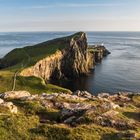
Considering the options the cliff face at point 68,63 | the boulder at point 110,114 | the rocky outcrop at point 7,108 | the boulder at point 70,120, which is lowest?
the cliff face at point 68,63

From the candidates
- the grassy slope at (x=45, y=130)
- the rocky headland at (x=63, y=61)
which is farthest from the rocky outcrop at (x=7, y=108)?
the rocky headland at (x=63, y=61)

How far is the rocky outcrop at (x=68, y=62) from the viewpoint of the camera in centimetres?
11193

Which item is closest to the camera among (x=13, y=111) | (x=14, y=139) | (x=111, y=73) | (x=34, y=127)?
(x=14, y=139)

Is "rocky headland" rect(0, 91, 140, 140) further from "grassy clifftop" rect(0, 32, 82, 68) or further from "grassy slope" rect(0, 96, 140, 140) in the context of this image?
"grassy clifftop" rect(0, 32, 82, 68)

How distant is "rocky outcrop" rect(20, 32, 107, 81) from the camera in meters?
112

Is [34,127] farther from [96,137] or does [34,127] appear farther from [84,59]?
[84,59]

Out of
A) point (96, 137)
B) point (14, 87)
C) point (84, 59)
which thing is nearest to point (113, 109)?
point (96, 137)

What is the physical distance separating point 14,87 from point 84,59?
66284 mm

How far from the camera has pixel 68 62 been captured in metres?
129

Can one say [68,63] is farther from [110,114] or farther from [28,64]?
[110,114]

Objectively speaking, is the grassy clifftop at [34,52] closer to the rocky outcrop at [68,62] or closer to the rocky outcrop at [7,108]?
the rocky outcrop at [68,62]

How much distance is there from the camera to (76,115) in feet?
113

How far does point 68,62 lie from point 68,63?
1.48ft

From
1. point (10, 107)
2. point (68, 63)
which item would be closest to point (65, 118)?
point (10, 107)
